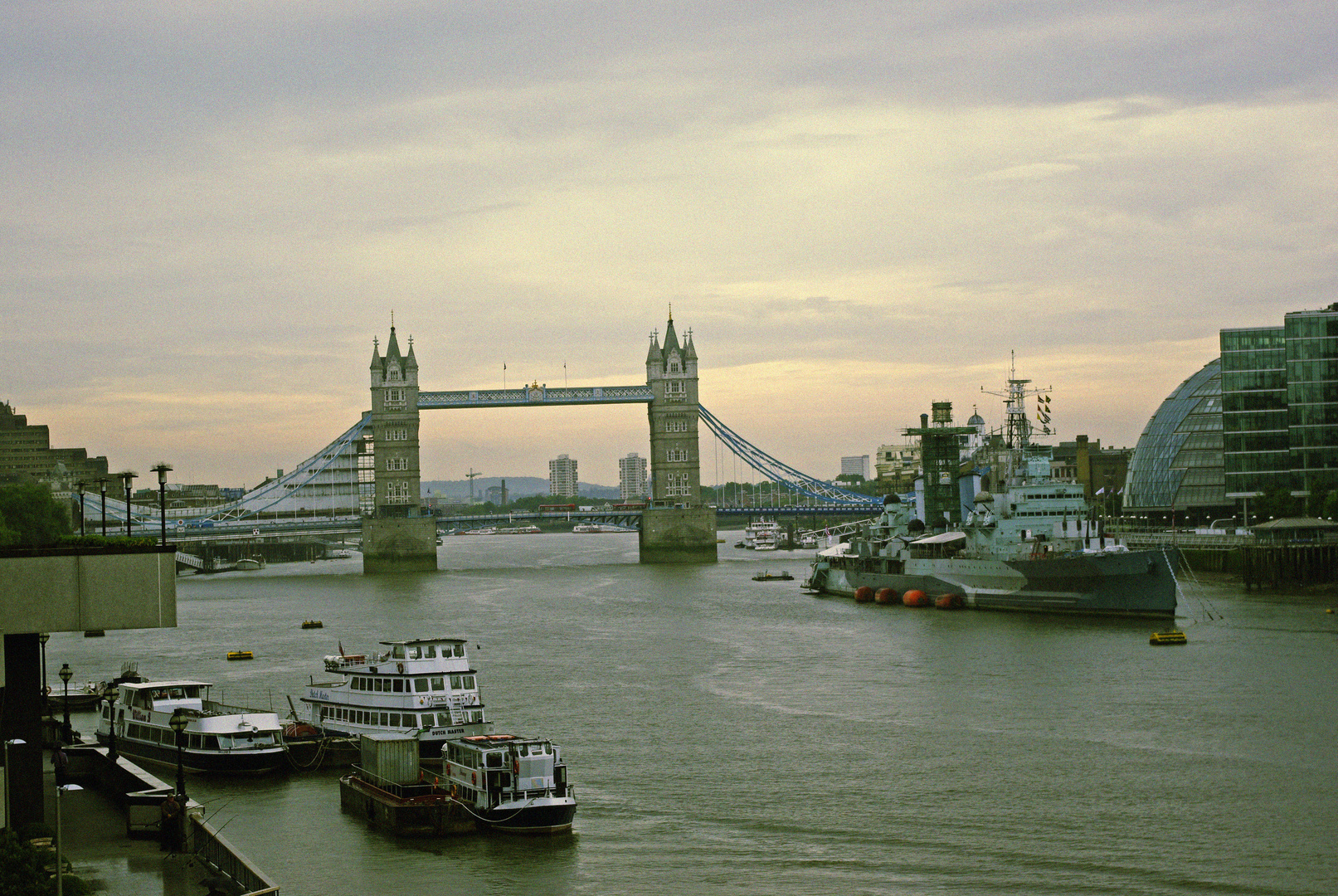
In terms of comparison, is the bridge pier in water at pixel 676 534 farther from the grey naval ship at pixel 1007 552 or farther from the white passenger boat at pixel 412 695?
the white passenger boat at pixel 412 695

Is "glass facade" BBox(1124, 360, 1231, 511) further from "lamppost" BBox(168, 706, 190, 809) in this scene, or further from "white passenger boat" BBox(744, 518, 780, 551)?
"lamppost" BBox(168, 706, 190, 809)

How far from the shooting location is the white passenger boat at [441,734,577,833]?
79.0 feet

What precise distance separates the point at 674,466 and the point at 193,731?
82428 mm

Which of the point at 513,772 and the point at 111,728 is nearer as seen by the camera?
the point at 513,772

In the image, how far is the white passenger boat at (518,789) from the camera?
24094 millimetres

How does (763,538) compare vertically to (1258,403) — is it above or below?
below

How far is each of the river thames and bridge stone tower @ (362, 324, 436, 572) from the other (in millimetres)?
46523

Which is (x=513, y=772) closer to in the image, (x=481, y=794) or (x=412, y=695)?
(x=481, y=794)

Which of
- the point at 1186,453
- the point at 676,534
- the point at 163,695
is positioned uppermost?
the point at 1186,453

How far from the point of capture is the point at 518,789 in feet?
79.6

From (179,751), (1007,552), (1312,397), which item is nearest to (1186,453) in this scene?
(1312,397)

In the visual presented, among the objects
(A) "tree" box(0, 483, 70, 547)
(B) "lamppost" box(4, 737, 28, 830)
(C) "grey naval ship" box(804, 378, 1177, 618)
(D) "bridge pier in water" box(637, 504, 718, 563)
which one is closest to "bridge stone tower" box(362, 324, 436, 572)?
(D) "bridge pier in water" box(637, 504, 718, 563)

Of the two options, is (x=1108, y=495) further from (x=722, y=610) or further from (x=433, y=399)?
(x=722, y=610)

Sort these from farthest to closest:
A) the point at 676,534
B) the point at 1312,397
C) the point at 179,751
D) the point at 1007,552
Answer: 1. the point at 676,534
2. the point at 1312,397
3. the point at 1007,552
4. the point at 179,751
